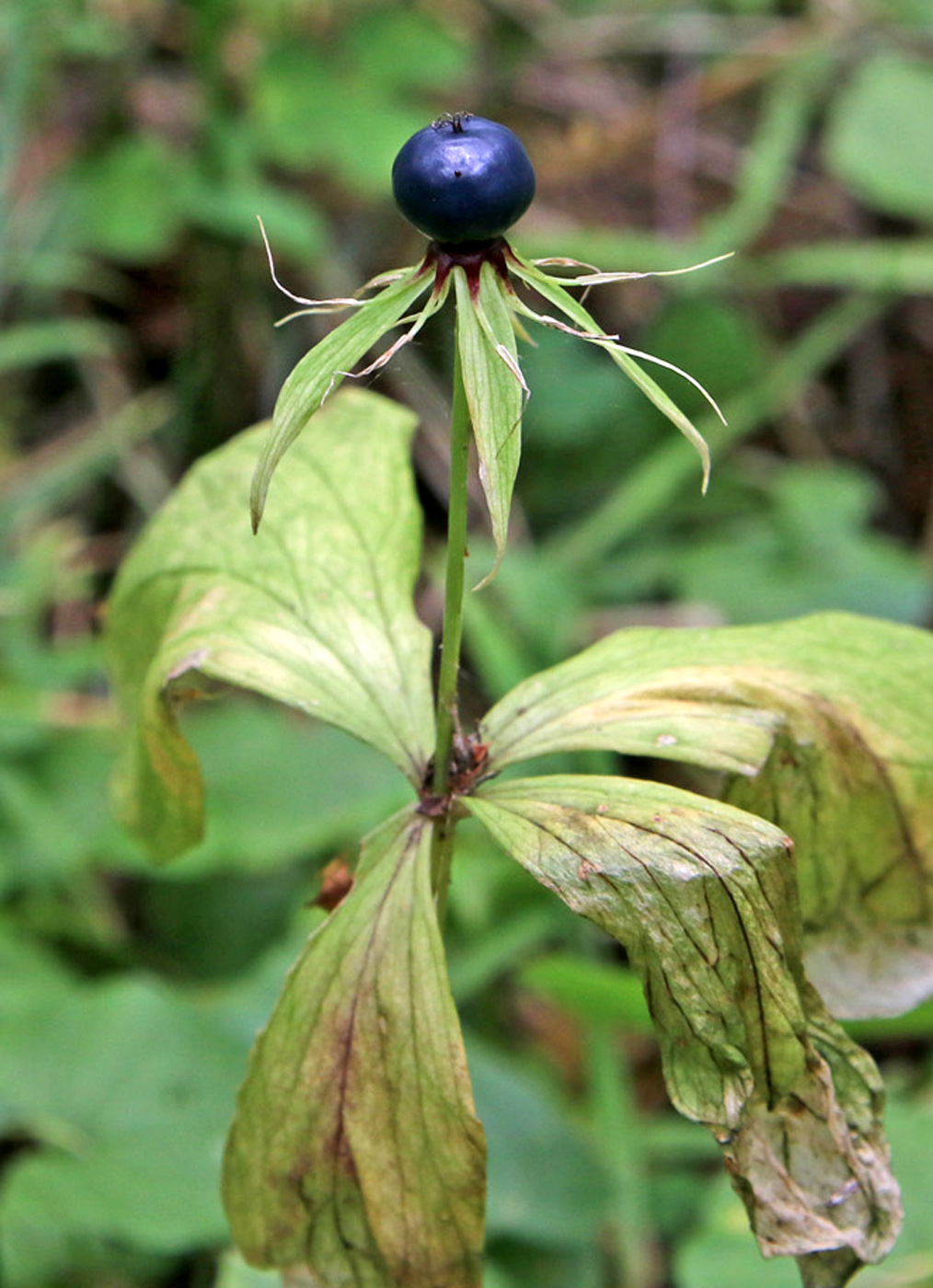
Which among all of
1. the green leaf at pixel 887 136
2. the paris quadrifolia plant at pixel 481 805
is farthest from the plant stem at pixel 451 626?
the green leaf at pixel 887 136

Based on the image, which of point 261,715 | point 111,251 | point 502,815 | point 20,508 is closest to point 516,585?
point 261,715

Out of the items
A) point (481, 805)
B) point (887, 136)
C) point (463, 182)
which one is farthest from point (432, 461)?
point (463, 182)

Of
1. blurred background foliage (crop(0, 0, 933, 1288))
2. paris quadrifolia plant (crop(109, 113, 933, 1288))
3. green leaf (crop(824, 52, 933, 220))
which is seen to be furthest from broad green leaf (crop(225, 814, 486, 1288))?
green leaf (crop(824, 52, 933, 220))

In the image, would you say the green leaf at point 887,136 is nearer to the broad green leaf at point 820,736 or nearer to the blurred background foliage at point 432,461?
the blurred background foliage at point 432,461

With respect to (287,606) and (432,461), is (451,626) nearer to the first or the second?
(287,606)

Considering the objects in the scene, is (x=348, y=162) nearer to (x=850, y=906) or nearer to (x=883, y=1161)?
(x=850, y=906)
